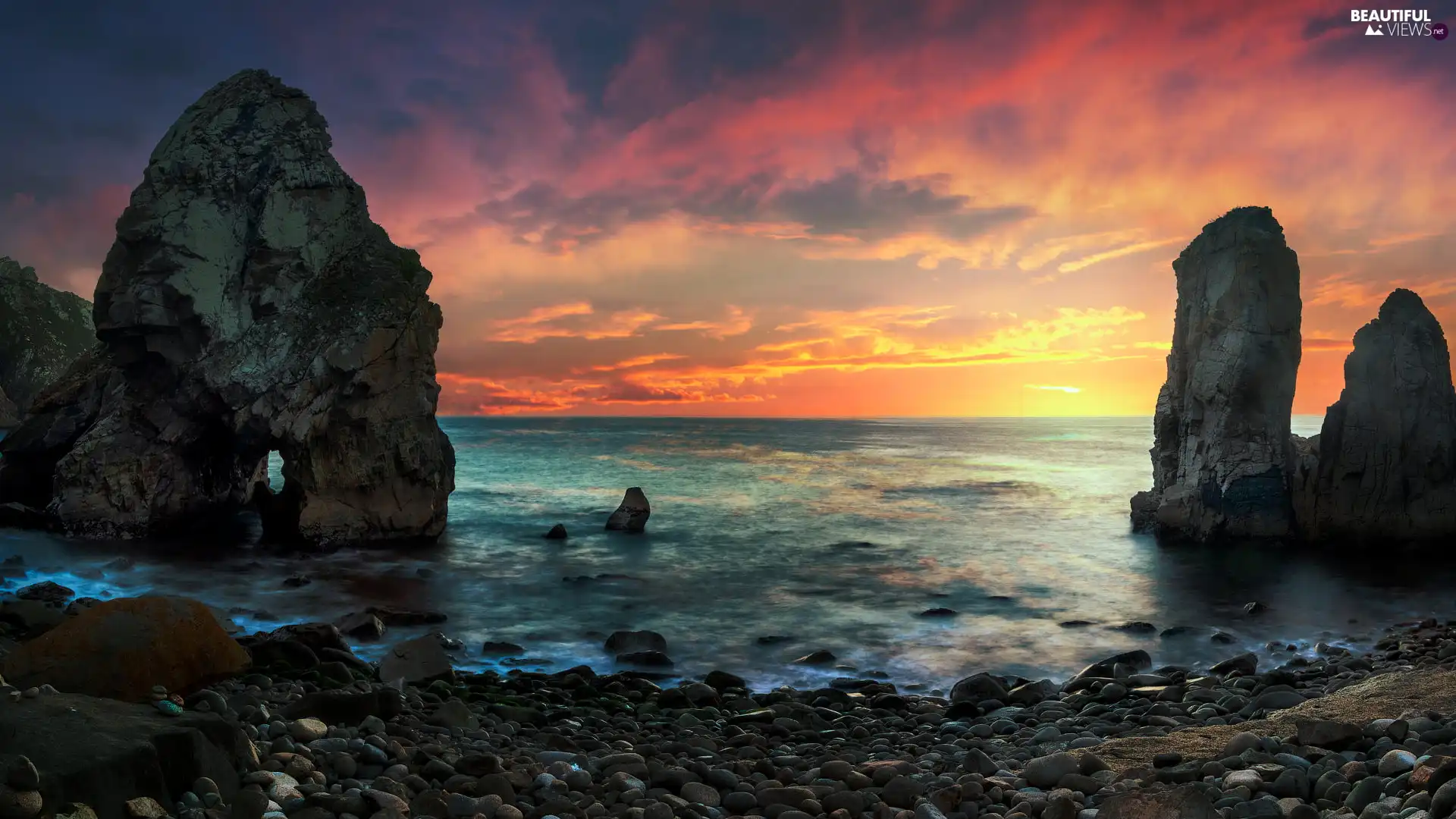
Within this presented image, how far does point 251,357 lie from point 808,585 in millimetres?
18525

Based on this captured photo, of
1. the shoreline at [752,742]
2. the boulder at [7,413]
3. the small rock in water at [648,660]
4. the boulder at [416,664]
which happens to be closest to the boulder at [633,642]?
the small rock in water at [648,660]

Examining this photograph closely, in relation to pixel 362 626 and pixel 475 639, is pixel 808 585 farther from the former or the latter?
pixel 362 626

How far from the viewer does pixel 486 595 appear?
19125 millimetres

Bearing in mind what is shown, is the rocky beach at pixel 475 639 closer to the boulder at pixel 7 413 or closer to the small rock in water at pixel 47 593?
the small rock in water at pixel 47 593

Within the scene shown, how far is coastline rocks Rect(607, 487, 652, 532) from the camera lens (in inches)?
1228

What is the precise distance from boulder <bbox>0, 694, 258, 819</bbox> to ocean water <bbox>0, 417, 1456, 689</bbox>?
27.9ft

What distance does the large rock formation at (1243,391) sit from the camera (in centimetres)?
2658

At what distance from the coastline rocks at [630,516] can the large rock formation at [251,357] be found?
282 inches

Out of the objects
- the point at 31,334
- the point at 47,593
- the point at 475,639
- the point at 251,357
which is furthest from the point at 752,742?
the point at 31,334

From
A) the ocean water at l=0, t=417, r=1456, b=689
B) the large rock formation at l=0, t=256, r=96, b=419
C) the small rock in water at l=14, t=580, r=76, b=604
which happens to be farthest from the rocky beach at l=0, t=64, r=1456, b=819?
the large rock formation at l=0, t=256, r=96, b=419

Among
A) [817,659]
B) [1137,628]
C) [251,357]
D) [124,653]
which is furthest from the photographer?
[251,357]

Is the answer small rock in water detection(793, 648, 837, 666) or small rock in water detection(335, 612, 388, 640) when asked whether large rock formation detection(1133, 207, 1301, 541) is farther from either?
small rock in water detection(335, 612, 388, 640)

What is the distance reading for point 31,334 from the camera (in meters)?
100

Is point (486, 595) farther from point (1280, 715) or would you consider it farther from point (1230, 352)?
point (1230, 352)
